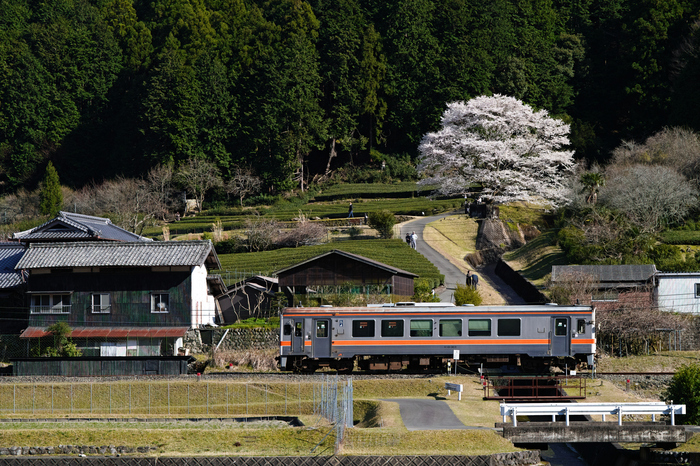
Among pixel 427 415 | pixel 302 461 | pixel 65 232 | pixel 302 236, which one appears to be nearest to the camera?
pixel 302 461

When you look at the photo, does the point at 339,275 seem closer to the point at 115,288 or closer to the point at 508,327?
the point at 115,288

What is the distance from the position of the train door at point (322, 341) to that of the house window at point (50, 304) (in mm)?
13827

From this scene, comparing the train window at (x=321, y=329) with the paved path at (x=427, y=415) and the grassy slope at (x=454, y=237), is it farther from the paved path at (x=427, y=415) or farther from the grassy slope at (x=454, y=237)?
the grassy slope at (x=454, y=237)

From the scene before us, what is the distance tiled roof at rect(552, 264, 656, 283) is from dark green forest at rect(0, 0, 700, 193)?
3127 cm

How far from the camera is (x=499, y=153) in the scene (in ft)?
203

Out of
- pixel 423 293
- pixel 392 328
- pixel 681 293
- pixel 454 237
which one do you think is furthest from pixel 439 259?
pixel 392 328

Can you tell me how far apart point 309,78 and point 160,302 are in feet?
147

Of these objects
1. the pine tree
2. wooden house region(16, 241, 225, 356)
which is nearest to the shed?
wooden house region(16, 241, 225, 356)

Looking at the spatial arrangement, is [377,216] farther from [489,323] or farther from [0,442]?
[0,442]

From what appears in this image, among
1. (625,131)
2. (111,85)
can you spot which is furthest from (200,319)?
(111,85)

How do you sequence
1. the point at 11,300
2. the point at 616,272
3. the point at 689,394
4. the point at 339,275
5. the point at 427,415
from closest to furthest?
1. the point at 689,394
2. the point at 427,415
3. the point at 616,272
4. the point at 11,300
5. the point at 339,275

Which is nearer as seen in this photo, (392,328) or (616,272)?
(392,328)

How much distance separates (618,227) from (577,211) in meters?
8.41

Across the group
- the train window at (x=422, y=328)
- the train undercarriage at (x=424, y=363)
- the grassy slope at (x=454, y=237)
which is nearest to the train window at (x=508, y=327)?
the train undercarriage at (x=424, y=363)
